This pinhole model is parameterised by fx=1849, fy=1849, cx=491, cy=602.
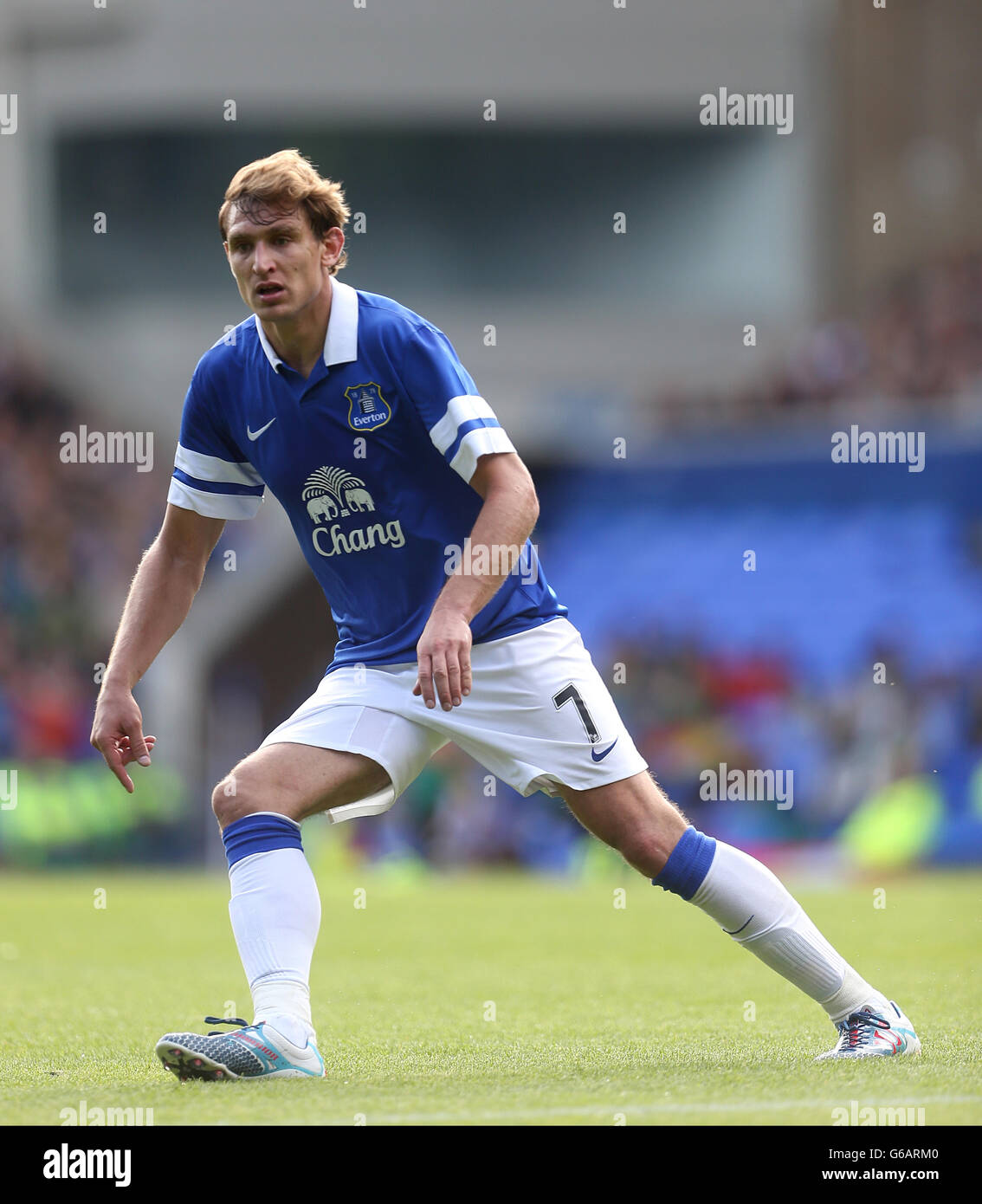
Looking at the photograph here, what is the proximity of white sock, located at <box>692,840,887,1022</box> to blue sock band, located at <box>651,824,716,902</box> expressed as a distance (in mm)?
20

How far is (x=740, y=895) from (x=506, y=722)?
0.78 meters

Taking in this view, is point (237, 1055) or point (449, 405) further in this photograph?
point (449, 405)

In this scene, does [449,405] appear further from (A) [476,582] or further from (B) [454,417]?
(A) [476,582]

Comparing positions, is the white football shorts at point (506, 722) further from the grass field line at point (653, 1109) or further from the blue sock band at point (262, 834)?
the grass field line at point (653, 1109)

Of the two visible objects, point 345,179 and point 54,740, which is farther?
point 345,179

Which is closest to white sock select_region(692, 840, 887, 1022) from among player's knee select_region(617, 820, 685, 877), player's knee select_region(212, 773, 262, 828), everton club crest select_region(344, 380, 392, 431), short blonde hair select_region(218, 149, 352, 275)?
player's knee select_region(617, 820, 685, 877)

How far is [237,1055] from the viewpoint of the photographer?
14.5 feet

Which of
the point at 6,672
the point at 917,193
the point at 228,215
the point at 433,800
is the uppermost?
the point at 917,193

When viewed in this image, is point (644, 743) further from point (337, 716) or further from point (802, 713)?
point (337, 716)

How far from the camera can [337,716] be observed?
195 inches

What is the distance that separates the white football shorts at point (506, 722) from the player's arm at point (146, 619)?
1.31ft

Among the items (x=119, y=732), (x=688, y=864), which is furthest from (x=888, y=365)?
(x=119, y=732)
